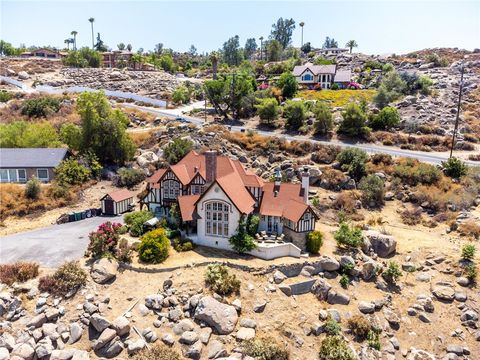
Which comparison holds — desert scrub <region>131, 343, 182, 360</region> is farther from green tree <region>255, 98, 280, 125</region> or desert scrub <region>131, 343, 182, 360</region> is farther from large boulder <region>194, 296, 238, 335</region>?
green tree <region>255, 98, 280, 125</region>

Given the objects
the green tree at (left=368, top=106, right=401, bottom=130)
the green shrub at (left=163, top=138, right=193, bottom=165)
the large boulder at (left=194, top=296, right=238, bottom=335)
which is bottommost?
the large boulder at (left=194, top=296, right=238, bottom=335)

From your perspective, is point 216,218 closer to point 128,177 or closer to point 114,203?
point 114,203

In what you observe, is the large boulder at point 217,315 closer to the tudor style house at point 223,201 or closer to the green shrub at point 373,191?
the tudor style house at point 223,201

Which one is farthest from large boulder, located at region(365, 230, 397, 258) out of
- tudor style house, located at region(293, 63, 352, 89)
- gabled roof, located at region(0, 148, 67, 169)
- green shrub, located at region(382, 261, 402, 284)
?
tudor style house, located at region(293, 63, 352, 89)

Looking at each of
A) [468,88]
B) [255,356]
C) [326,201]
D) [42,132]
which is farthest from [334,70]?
[255,356]

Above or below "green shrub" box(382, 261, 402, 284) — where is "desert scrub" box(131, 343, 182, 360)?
below

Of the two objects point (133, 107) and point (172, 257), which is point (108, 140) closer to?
point (172, 257)
